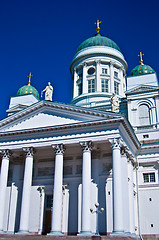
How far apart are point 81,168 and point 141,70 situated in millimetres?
13806

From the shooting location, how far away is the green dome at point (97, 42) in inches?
1624

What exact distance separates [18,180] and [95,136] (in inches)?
342

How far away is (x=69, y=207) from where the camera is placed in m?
26.1

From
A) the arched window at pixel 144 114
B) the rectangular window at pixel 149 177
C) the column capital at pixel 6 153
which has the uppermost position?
the arched window at pixel 144 114

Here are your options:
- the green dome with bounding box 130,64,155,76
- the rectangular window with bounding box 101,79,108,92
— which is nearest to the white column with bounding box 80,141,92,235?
the green dome with bounding box 130,64,155,76

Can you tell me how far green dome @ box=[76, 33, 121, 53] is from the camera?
41.2m

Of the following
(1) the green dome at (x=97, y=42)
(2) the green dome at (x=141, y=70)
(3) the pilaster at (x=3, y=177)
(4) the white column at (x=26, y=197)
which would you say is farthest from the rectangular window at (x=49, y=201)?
(1) the green dome at (x=97, y=42)

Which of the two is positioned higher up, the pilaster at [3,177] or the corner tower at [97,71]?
the corner tower at [97,71]

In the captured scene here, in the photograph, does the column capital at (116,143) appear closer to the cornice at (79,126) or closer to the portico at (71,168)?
the portico at (71,168)

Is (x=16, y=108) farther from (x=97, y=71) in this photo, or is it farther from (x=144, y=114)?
(x=144, y=114)

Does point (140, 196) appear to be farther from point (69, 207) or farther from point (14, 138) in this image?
point (14, 138)

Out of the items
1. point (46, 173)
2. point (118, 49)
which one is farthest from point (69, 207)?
point (118, 49)

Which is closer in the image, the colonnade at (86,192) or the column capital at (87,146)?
the colonnade at (86,192)

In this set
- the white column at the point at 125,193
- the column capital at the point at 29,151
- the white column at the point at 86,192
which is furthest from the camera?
the column capital at the point at 29,151
